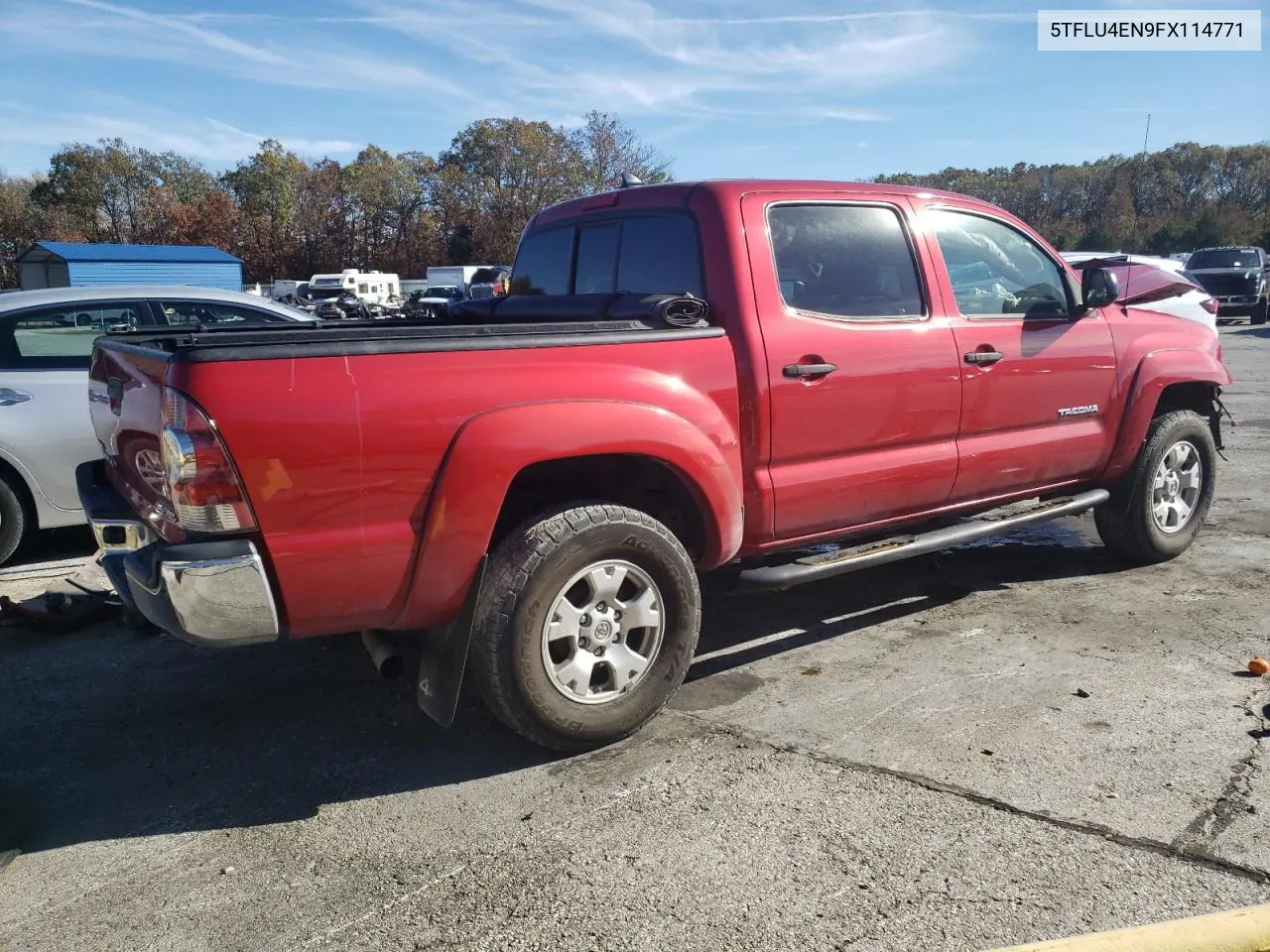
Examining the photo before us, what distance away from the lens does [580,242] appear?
16.0 ft

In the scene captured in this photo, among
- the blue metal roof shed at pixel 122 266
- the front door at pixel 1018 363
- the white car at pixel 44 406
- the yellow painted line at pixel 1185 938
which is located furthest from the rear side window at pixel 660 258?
the blue metal roof shed at pixel 122 266

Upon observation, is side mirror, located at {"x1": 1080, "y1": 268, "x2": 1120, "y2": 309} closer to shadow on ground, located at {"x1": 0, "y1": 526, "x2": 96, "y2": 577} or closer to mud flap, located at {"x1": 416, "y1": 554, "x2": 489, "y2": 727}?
mud flap, located at {"x1": 416, "y1": 554, "x2": 489, "y2": 727}

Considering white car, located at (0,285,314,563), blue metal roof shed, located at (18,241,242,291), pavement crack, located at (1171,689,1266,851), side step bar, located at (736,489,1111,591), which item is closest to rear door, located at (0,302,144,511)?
white car, located at (0,285,314,563)

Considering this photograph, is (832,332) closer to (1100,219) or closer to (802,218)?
(802,218)

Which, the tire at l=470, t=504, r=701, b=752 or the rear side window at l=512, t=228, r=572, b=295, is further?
the rear side window at l=512, t=228, r=572, b=295

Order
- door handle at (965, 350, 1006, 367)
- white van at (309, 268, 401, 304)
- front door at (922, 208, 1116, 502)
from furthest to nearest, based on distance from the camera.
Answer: white van at (309, 268, 401, 304), front door at (922, 208, 1116, 502), door handle at (965, 350, 1006, 367)

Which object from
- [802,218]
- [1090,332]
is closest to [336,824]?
[802,218]

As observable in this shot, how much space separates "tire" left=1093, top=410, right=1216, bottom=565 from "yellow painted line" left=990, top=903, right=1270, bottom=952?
3.38m

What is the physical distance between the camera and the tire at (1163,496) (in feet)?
18.5

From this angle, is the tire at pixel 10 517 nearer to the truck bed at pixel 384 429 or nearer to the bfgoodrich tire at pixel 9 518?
the bfgoodrich tire at pixel 9 518

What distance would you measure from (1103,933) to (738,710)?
1.67 m

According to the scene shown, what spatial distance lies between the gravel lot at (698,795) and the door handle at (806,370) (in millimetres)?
1256

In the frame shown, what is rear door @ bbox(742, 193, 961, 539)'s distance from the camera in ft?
13.4

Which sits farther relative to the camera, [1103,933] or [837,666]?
[837,666]
